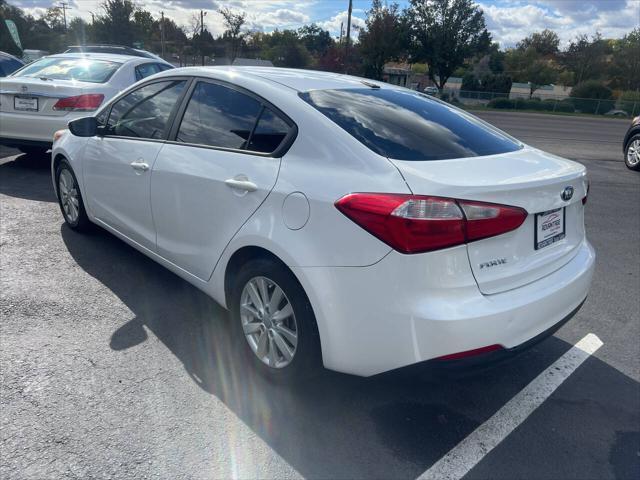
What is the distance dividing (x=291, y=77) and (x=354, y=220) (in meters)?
1.42

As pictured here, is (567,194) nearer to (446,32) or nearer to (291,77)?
(291,77)

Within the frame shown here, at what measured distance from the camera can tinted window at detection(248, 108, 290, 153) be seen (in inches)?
114

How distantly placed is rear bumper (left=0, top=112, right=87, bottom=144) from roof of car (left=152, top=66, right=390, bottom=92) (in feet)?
12.5

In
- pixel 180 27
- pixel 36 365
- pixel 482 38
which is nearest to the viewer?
pixel 36 365

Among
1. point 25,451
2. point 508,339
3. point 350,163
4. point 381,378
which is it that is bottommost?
point 25,451

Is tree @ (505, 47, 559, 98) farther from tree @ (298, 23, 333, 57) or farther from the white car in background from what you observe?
the white car in background

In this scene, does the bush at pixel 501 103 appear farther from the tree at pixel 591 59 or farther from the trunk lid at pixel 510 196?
Answer: the trunk lid at pixel 510 196

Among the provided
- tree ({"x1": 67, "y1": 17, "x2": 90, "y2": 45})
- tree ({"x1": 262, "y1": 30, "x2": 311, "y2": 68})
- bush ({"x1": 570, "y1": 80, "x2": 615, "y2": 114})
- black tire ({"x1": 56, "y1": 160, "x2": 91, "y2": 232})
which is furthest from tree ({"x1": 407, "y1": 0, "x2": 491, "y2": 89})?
black tire ({"x1": 56, "y1": 160, "x2": 91, "y2": 232})

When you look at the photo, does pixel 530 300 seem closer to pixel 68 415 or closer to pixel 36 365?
pixel 68 415

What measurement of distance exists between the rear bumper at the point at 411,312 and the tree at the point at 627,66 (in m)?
71.5

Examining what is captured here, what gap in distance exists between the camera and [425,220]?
2234 mm

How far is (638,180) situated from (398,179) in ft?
31.0

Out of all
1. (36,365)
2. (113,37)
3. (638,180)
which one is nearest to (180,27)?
(113,37)

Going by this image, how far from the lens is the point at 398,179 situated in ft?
7.79
